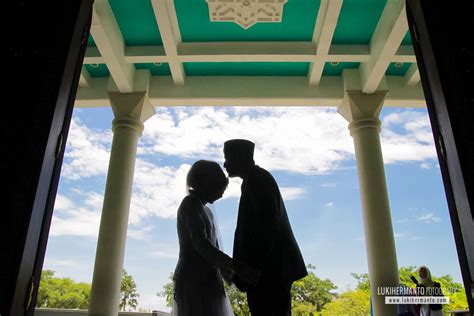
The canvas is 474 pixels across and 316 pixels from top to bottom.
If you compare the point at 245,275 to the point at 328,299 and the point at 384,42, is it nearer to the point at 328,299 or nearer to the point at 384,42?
the point at 384,42

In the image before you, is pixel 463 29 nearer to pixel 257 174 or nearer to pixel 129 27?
pixel 257 174

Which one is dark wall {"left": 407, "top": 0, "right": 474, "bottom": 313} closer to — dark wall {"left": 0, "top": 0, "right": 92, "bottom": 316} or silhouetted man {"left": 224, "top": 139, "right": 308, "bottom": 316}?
silhouetted man {"left": 224, "top": 139, "right": 308, "bottom": 316}

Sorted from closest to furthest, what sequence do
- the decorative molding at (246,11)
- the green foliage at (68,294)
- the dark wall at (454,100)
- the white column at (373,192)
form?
the dark wall at (454,100), the decorative molding at (246,11), the white column at (373,192), the green foliage at (68,294)

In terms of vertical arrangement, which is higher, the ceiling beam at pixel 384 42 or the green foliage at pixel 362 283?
the ceiling beam at pixel 384 42

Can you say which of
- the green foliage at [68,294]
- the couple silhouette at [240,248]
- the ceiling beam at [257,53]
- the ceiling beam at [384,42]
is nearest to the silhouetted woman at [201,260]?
the couple silhouette at [240,248]

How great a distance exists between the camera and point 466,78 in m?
1.87

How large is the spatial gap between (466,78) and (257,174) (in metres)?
1.34

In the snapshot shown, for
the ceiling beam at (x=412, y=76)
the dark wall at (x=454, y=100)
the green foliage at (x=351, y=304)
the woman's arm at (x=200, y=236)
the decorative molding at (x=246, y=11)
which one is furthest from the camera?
the green foliage at (x=351, y=304)

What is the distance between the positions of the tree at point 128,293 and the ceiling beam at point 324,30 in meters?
9.40

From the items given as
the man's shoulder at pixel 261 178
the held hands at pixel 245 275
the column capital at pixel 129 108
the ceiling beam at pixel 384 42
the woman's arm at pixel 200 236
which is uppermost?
the ceiling beam at pixel 384 42

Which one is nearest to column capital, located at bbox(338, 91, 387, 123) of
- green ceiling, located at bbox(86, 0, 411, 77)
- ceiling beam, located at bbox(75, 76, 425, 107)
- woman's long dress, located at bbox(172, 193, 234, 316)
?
ceiling beam, located at bbox(75, 76, 425, 107)

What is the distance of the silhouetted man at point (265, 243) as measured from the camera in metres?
2.21

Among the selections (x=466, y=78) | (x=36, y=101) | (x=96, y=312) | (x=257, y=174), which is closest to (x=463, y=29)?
(x=466, y=78)

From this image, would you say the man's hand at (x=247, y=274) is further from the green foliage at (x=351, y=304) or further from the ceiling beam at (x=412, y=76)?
the green foliage at (x=351, y=304)
